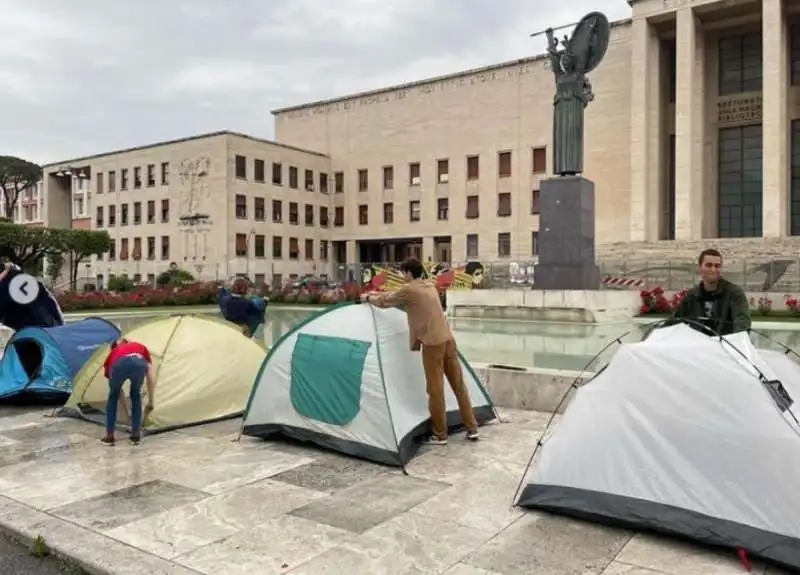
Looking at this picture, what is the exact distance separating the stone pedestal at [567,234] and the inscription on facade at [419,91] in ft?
128

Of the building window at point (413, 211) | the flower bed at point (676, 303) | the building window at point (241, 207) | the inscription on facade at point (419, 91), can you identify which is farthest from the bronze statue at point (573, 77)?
the building window at point (241, 207)

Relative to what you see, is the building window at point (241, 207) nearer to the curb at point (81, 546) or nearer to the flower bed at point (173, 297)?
the flower bed at point (173, 297)

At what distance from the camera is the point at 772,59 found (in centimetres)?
4316

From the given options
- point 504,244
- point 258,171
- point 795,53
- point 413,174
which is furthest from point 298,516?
point 258,171

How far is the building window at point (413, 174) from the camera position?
6331 cm

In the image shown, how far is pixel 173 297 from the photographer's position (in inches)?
1325

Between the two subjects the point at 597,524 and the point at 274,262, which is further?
the point at 274,262

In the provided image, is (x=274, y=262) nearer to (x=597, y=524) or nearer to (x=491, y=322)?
(x=491, y=322)

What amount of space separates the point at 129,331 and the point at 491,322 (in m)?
Result: 13.6

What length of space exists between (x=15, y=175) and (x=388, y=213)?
202ft

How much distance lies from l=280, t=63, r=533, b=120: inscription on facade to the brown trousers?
53789 mm

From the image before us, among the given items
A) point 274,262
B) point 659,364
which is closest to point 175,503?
point 659,364

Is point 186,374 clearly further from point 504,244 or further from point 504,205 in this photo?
point 504,205

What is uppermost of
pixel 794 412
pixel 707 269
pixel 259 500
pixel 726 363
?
pixel 707 269
